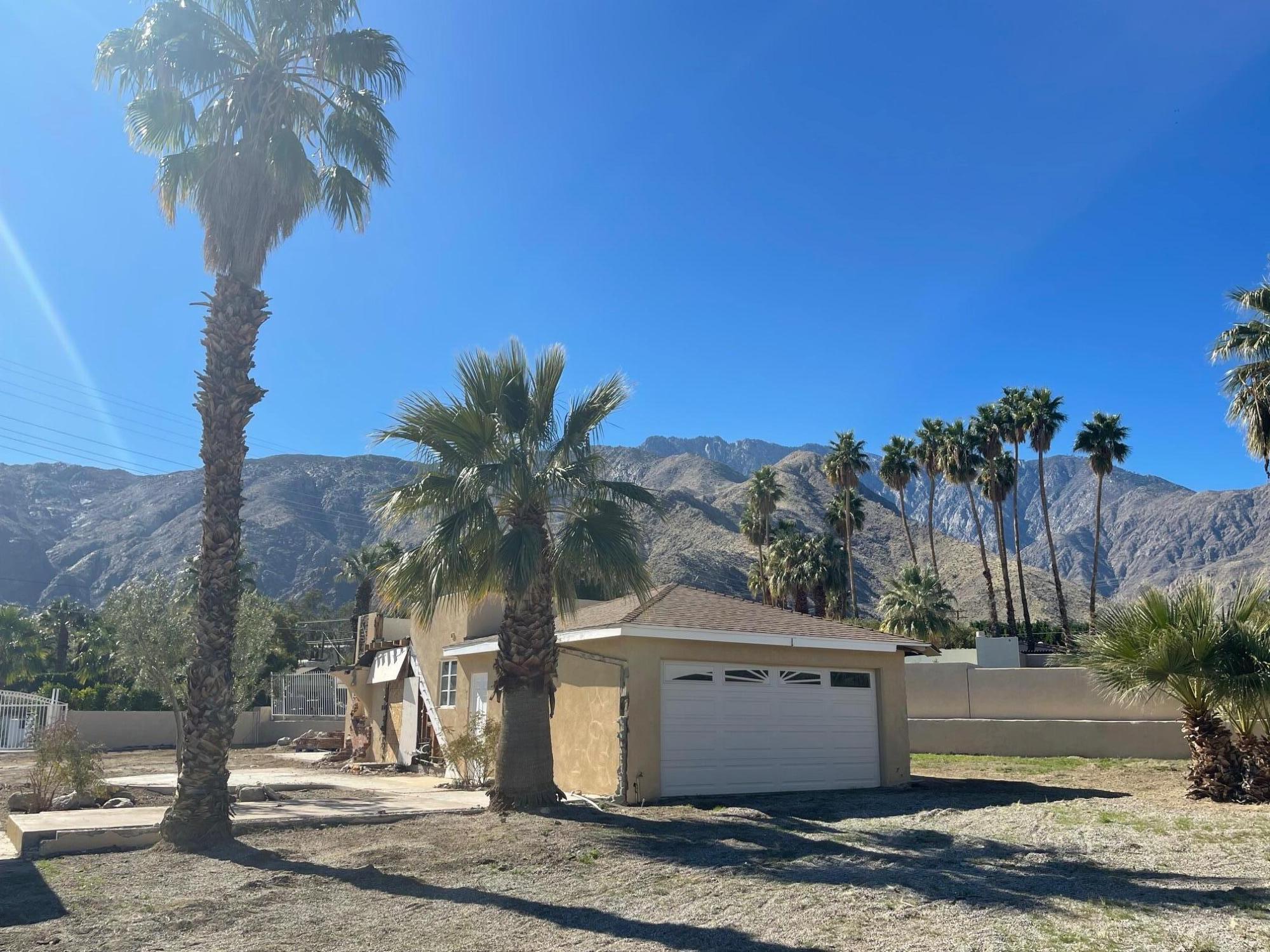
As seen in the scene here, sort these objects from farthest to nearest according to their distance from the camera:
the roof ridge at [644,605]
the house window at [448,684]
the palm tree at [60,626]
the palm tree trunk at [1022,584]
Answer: the palm tree at [60,626], the palm tree trunk at [1022,584], the house window at [448,684], the roof ridge at [644,605]

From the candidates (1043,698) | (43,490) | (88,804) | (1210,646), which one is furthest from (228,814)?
(43,490)

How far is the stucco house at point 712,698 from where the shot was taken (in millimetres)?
14820

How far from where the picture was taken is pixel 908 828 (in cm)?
1203

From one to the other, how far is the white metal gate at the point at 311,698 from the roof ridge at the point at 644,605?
2057 cm

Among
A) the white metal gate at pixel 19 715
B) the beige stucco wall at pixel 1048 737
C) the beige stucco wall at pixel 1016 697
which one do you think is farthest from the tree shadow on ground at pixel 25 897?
the white metal gate at pixel 19 715

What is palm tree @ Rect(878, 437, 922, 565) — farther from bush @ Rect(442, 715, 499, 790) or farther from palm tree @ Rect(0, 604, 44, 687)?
palm tree @ Rect(0, 604, 44, 687)

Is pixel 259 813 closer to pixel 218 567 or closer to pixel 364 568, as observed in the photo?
pixel 218 567

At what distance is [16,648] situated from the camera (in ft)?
169

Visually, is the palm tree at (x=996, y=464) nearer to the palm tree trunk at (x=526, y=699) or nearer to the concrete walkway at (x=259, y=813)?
the concrete walkway at (x=259, y=813)

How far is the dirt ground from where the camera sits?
6957 mm

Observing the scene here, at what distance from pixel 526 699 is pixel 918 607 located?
3515 centimetres

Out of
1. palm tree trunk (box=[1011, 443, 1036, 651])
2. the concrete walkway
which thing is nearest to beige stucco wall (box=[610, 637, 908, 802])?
the concrete walkway

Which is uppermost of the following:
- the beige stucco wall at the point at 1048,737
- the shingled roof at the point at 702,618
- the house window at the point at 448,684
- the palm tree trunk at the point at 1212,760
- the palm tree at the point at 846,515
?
the palm tree at the point at 846,515

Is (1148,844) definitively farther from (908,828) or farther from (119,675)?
(119,675)
